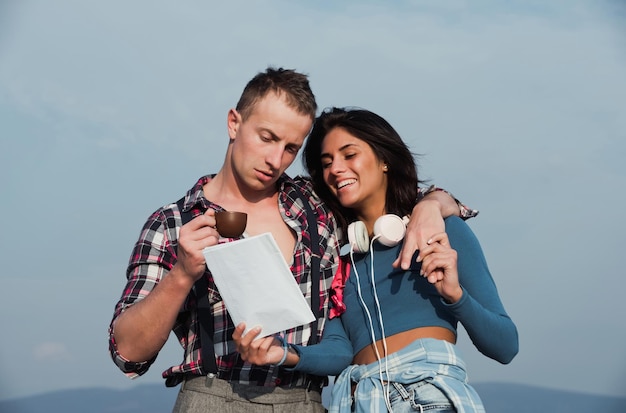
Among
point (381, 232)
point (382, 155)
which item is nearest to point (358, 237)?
point (381, 232)

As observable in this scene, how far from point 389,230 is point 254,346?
847mm

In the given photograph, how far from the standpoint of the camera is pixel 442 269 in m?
2.81

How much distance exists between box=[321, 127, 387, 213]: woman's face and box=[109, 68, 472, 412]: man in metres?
0.17

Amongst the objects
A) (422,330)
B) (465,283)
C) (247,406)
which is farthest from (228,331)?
(465,283)

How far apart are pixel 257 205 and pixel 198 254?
82 cm

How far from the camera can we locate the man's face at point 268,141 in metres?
3.12

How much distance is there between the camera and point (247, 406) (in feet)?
9.66

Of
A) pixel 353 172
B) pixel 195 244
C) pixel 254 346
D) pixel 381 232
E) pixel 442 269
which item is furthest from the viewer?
pixel 353 172

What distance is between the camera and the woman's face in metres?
3.40

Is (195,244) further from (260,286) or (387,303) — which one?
(387,303)

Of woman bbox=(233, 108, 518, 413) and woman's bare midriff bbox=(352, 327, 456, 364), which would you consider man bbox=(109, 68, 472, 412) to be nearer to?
woman bbox=(233, 108, 518, 413)

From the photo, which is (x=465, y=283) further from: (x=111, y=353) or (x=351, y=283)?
(x=111, y=353)

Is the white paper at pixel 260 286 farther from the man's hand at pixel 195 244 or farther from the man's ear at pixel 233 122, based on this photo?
the man's ear at pixel 233 122

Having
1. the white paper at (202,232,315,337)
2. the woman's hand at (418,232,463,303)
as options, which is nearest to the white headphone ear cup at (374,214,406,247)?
the woman's hand at (418,232,463,303)
